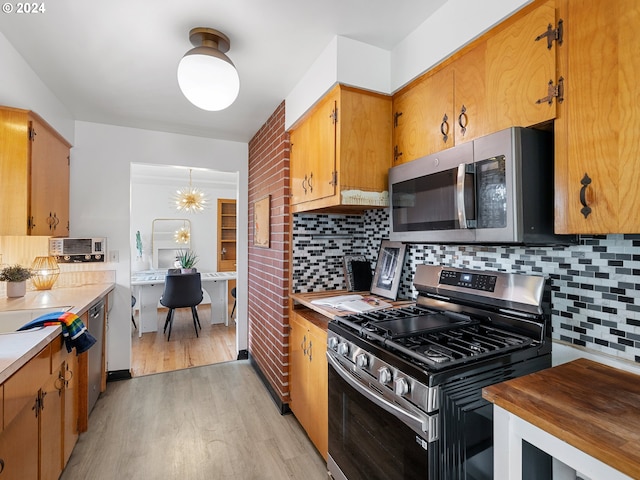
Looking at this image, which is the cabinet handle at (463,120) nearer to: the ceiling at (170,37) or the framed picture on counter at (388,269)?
the ceiling at (170,37)

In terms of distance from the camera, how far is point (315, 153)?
6.50 feet

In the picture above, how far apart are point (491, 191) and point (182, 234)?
5735 mm

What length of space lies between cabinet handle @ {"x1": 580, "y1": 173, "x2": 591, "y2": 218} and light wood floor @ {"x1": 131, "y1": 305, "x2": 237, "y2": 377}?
3265mm

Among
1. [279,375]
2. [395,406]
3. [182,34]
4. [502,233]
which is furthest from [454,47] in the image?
[279,375]

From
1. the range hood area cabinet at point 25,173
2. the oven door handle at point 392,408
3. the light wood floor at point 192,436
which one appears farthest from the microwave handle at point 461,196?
the range hood area cabinet at point 25,173

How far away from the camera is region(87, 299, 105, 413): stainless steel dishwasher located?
226 centimetres

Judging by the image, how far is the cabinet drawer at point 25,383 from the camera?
1083 millimetres

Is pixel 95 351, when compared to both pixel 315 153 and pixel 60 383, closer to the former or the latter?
pixel 60 383

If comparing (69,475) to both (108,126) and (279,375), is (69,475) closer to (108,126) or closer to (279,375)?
(279,375)

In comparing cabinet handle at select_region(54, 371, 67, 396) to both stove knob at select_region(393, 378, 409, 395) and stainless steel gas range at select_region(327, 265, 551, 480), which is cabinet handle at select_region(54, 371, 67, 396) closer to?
stainless steel gas range at select_region(327, 265, 551, 480)

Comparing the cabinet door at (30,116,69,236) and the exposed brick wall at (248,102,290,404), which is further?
the exposed brick wall at (248,102,290,404)

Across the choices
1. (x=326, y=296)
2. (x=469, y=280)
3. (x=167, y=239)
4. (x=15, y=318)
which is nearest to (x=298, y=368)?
(x=326, y=296)

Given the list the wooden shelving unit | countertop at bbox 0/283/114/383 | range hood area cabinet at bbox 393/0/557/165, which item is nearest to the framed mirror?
the wooden shelving unit

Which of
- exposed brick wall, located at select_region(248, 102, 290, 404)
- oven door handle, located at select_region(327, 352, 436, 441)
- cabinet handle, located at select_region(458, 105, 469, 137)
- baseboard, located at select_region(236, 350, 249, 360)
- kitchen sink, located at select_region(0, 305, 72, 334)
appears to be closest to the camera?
oven door handle, located at select_region(327, 352, 436, 441)
